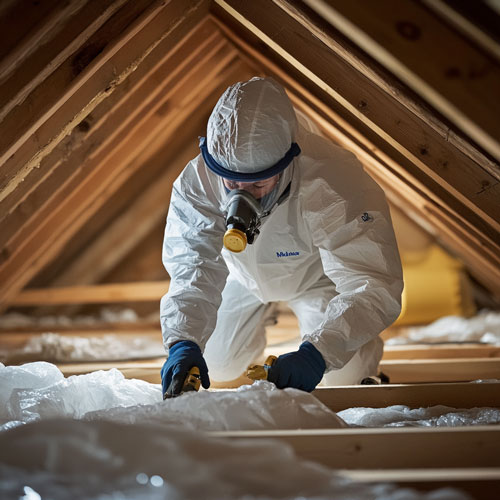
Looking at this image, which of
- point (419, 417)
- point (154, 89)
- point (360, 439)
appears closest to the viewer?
point (360, 439)

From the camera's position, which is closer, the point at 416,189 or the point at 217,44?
the point at 416,189

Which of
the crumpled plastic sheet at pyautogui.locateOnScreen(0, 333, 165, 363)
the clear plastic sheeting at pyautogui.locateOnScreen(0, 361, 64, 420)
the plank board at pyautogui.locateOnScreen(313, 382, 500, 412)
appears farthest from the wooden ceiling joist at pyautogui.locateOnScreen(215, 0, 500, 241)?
the crumpled plastic sheet at pyautogui.locateOnScreen(0, 333, 165, 363)

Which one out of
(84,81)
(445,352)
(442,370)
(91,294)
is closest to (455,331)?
(445,352)

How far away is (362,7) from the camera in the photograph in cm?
130

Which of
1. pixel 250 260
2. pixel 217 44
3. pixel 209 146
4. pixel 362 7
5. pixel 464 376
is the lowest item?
pixel 464 376

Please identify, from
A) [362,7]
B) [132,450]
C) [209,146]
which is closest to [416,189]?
[209,146]

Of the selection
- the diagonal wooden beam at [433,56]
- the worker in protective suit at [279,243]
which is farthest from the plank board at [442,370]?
the diagonal wooden beam at [433,56]

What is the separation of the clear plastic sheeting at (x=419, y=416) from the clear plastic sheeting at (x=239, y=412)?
24 centimetres

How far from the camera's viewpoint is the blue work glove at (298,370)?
174 centimetres

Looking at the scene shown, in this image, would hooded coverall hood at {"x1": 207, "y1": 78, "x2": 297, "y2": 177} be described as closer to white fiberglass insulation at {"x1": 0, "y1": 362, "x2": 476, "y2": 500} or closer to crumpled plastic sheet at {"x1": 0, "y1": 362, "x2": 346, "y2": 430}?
crumpled plastic sheet at {"x1": 0, "y1": 362, "x2": 346, "y2": 430}

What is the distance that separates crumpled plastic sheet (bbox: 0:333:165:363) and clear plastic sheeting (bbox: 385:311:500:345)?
1.34m

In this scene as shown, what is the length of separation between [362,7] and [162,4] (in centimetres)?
95

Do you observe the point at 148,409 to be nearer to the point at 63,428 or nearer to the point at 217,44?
the point at 63,428

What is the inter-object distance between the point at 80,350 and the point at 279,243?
4.92 ft
